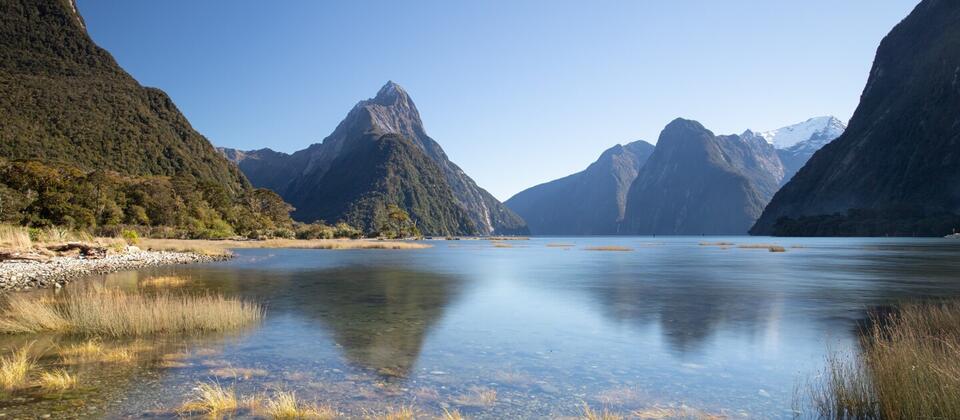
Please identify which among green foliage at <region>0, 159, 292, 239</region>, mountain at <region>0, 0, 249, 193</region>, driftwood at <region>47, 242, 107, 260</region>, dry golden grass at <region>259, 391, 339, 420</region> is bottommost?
dry golden grass at <region>259, 391, 339, 420</region>

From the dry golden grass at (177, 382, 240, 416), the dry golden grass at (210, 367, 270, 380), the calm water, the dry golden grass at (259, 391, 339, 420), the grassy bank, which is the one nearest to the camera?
the grassy bank

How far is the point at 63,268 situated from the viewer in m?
35.3

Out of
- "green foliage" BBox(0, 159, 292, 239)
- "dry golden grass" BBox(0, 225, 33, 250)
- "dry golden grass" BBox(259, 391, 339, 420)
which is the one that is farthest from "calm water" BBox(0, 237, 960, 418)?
"green foliage" BBox(0, 159, 292, 239)

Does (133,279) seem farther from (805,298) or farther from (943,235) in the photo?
(943,235)

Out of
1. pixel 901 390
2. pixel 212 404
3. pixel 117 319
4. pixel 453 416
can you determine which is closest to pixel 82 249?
pixel 117 319

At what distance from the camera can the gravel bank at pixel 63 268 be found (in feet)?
92.3

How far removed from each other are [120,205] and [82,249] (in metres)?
57.8

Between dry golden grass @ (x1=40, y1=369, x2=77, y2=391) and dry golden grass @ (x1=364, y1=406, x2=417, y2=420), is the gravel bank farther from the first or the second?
dry golden grass @ (x1=364, y1=406, x2=417, y2=420)

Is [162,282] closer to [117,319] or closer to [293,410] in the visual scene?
[117,319]

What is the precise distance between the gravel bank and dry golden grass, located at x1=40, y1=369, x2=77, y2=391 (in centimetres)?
2076

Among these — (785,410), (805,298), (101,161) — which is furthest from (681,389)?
(101,161)

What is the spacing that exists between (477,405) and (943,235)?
21533cm

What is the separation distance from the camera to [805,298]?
28859 mm

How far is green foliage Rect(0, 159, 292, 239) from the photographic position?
228 ft
